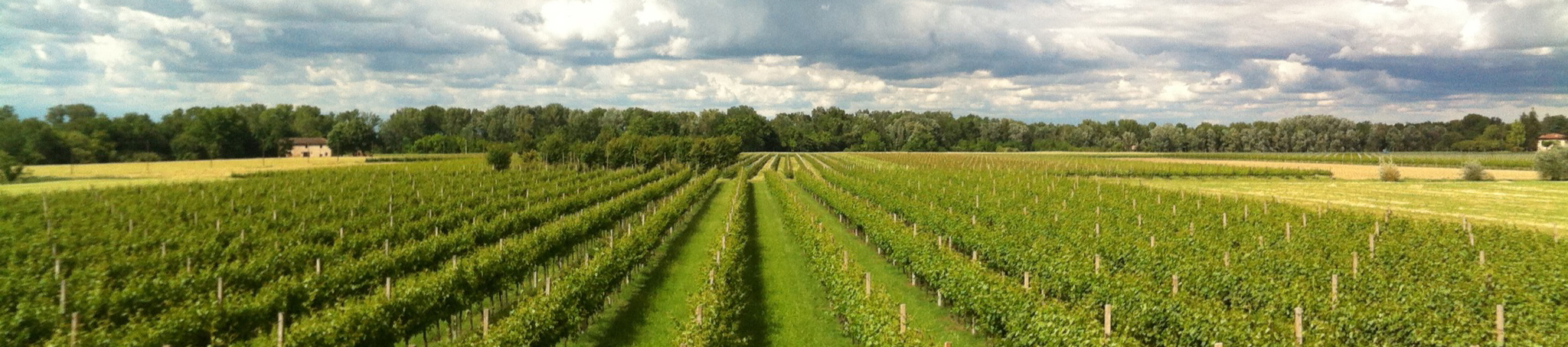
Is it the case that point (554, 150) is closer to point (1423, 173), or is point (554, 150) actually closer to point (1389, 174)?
point (1389, 174)

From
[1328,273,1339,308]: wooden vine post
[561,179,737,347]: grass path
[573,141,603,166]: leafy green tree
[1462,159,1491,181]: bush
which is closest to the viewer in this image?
[1328,273,1339,308]: wooden vine post

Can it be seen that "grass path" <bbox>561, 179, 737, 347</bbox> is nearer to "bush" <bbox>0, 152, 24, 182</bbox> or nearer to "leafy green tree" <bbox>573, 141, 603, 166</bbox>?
"leafy green tree" <bbox>573, 141, 603, 166</bbox>

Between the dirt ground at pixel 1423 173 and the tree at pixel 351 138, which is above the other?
the tree at pixel 351 138

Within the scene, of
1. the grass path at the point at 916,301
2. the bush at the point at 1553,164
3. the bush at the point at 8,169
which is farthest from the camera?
the bush at the point at 8,169

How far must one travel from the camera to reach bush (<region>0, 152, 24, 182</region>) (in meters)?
57.7

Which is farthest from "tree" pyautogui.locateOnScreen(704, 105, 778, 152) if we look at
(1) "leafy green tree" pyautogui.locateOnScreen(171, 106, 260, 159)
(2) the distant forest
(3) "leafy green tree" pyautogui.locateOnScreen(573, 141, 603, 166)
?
(1) "leafy green tree" pyautogui.locateOnScreen(171, 106, 260, 159)

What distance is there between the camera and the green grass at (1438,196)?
33750 millimetres

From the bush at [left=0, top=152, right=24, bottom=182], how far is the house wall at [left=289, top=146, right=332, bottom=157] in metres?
70.4

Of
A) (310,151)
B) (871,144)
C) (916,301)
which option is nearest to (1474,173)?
(916,301)

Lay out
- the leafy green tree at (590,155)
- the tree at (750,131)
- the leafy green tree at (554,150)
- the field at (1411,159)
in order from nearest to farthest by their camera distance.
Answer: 1. the field at (1411,159)
2. the leafy green tree at (590,155)
3. the leafy green tree at (554,150)
4. the tree at (750,131)

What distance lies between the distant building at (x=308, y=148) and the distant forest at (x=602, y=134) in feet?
8.08

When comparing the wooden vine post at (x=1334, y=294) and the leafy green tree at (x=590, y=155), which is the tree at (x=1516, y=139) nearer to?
the leafy green tree at (x=590, y=155)

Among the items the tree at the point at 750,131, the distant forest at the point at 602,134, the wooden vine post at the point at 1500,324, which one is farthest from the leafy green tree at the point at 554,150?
the wooden vine post at the point at 1500,324

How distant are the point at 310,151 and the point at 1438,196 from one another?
14562 centimetres
